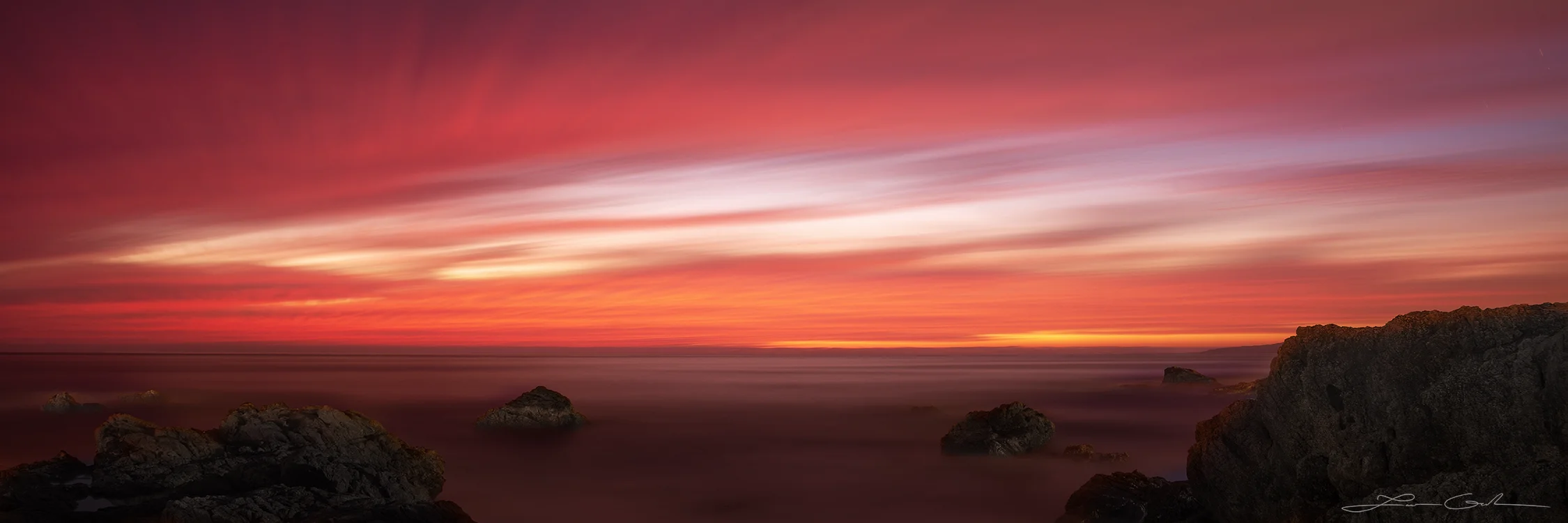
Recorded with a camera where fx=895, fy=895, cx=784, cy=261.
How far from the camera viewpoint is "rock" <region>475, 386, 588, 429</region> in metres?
38.9

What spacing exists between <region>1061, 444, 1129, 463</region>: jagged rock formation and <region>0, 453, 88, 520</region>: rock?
25820 mm

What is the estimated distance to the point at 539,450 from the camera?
32.9 metres

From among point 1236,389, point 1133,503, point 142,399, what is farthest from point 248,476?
point 1236,389

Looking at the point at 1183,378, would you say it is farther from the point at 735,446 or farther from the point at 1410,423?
the point at 1410,423

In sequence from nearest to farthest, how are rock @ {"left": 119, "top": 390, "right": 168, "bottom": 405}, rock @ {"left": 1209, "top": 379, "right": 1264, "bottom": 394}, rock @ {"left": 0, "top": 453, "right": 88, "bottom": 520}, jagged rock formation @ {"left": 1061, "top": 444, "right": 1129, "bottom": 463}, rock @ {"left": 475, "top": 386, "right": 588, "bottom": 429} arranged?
1. rock @ {"left": 0, "top": 453, "right": 88, "bottom": 520}
2. jagged rock formation @ {"left": 1061, "top": 444, "right": 1129, "bottom": 463}
3. rock @ {"left": 475, "top": 386, "right": 588, "bottom": 429}
4. rock @ {"left": 119, "top": 390, "right": 168, "bottom": 405}
5. rock @ {"left": 1209, "top": 379, "right": 1264, "bottom": 394}

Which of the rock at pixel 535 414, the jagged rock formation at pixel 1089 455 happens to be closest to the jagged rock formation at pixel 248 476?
the jagged rock formation at pixel 1089 455

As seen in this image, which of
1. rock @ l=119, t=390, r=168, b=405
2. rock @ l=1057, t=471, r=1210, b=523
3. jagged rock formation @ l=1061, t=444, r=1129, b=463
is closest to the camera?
rock @ l=1057, t=471, r=1210, b=523

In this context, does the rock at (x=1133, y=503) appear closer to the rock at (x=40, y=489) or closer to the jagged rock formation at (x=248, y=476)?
the jagged rock formation at (x=248, y=476)

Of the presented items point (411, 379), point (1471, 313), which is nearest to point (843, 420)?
point (1471, 313)

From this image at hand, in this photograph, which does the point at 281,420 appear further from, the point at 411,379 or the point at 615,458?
→ the point at 411,379

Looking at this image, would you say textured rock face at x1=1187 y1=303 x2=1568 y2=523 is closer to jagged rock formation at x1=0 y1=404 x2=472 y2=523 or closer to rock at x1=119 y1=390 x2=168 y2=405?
jagged rock formation at x1=0 y1=404 x2=472 y2=523
